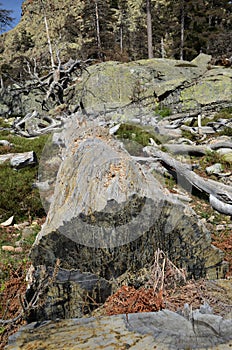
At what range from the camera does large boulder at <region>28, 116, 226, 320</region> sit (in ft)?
8.75

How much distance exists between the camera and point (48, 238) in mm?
2676

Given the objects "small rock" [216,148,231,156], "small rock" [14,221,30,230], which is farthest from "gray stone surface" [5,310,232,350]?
"small rock" [216,148,231,156]

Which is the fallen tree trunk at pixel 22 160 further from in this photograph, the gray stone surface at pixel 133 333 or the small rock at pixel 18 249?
the gray stone surface at pixel 133 333

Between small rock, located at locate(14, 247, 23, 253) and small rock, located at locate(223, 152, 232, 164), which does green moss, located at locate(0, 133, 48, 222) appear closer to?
small rock, located at locate(14, 247, 23, 253)

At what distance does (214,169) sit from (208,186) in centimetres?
191

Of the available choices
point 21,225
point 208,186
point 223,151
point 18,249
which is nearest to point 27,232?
point 21,225

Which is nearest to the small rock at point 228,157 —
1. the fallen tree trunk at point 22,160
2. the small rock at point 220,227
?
the small rock at point 220,227

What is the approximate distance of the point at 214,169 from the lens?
26.8ft

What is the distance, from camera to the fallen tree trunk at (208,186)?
599 cm

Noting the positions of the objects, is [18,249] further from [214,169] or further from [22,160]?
[214,169]

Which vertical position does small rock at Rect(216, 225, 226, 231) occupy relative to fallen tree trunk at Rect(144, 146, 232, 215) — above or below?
below

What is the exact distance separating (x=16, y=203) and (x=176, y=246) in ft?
15.4

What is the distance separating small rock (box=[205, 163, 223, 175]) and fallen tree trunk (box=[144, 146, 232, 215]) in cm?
97

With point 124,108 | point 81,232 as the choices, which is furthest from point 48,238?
point 124,108
